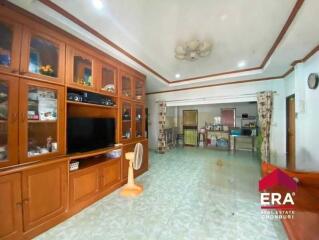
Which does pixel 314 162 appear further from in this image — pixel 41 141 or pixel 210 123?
pixel 210 123

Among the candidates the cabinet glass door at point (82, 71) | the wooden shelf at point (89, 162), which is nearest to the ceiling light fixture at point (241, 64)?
the cabinet glass door at point (82, 71)

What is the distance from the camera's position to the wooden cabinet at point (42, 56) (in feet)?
5.43

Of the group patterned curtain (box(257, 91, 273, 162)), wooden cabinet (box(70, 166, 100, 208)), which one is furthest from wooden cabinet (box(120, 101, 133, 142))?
patterned curtain (box(257, 91, 273, 162))

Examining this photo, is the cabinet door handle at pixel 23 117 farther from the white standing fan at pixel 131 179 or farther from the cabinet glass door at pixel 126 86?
the cabinet glass door at pixel 126 86

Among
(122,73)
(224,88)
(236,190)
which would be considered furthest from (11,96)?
(224,88)

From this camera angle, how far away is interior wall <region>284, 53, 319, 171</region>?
2.55 metres

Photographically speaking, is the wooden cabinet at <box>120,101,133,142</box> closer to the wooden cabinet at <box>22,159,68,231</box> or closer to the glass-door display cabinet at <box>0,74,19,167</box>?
the wooden cabinet at <box>22,159,68,231</box>

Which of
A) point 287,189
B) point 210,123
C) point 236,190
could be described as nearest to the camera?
point 287,189

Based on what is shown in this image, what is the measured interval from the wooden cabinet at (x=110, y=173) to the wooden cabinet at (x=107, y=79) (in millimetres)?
1233

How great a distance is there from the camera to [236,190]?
9.36 feet

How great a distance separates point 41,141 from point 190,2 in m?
2.31

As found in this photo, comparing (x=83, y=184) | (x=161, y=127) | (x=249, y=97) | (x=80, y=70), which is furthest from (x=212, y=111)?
(x=83, y=184)

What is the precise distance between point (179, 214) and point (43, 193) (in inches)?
66.6

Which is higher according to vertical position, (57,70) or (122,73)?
(122,73)
